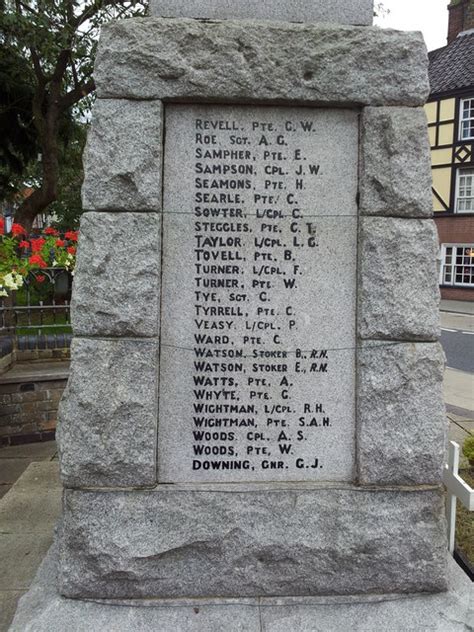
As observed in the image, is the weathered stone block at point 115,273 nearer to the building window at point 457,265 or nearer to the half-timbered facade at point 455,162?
the half-timbered facade at point 455,162

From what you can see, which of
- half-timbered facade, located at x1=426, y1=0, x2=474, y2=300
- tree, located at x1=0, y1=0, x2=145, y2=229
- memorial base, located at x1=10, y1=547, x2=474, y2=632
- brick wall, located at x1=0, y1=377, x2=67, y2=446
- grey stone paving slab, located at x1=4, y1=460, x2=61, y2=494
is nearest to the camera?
memorial base, located at x1=10, y1=547, x2=474, y2=632

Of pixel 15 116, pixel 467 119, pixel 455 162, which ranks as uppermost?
pixel 467 119

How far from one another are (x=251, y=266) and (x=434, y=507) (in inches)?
→ 57.1

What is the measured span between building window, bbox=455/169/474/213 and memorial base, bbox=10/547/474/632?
21904 mm

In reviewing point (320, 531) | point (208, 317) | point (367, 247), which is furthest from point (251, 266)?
point (320, 531)

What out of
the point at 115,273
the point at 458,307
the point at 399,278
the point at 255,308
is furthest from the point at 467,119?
the point at 115,273

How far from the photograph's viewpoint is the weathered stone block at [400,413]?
102 inches

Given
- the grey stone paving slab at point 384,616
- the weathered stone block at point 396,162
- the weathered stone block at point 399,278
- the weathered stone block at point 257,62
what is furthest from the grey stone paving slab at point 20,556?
the weathered stone block at point 396,162

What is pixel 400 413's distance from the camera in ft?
8.57

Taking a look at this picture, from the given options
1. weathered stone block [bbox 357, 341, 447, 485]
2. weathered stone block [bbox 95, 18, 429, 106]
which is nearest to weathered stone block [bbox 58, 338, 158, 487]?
weathered stone block [bbox 357, 341, 447, 485]

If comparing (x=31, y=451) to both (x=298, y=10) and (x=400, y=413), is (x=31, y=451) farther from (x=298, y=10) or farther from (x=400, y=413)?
(x=298, y=10)

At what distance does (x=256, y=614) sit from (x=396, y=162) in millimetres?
2169

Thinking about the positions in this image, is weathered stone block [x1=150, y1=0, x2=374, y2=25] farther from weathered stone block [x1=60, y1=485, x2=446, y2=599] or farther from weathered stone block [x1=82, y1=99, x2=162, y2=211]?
weathered stone block [x1=60, y1=485, x2=446, y2=599]

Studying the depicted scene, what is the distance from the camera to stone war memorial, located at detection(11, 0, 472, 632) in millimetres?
2498
